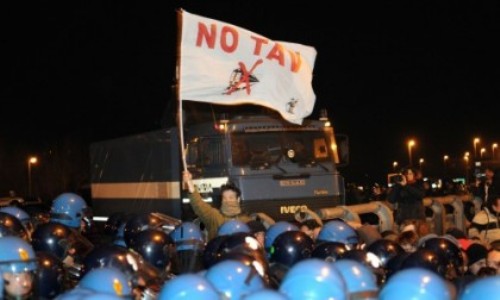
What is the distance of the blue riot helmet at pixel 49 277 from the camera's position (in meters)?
6.13

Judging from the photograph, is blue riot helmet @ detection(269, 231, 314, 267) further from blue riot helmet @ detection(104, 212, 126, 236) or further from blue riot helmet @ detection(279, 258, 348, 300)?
blue riot helmet @ detection(104, 212, 126, 236)

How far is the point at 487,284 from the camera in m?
4.80

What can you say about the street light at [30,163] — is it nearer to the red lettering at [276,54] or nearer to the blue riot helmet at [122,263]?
the red lettering at [276,54]

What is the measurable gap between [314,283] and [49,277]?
246 cm

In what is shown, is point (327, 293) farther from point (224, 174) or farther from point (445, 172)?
point (445, 172)

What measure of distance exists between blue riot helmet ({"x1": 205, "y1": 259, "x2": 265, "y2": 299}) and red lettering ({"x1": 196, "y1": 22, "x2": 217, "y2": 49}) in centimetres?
378

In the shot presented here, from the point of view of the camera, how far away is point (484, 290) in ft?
15.7

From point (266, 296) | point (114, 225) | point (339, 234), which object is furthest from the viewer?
point (114, 225)

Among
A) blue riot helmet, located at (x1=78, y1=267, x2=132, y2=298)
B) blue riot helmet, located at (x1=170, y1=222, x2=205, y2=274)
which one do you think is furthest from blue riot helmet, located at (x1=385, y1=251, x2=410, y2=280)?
blue riot helmet, located at (x1=78, y1=267, x2=132, y2=298)

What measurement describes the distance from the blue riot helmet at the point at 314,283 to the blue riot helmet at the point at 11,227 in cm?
334

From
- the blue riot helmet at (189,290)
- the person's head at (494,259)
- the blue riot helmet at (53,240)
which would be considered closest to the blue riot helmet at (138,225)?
the blue riot helmet at (53,240)

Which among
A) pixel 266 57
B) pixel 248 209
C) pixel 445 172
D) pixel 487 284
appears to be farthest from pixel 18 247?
pixel 445 172

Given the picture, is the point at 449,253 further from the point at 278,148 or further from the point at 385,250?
the point at 278,148

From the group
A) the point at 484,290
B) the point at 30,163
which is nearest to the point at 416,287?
the point at 484,290
